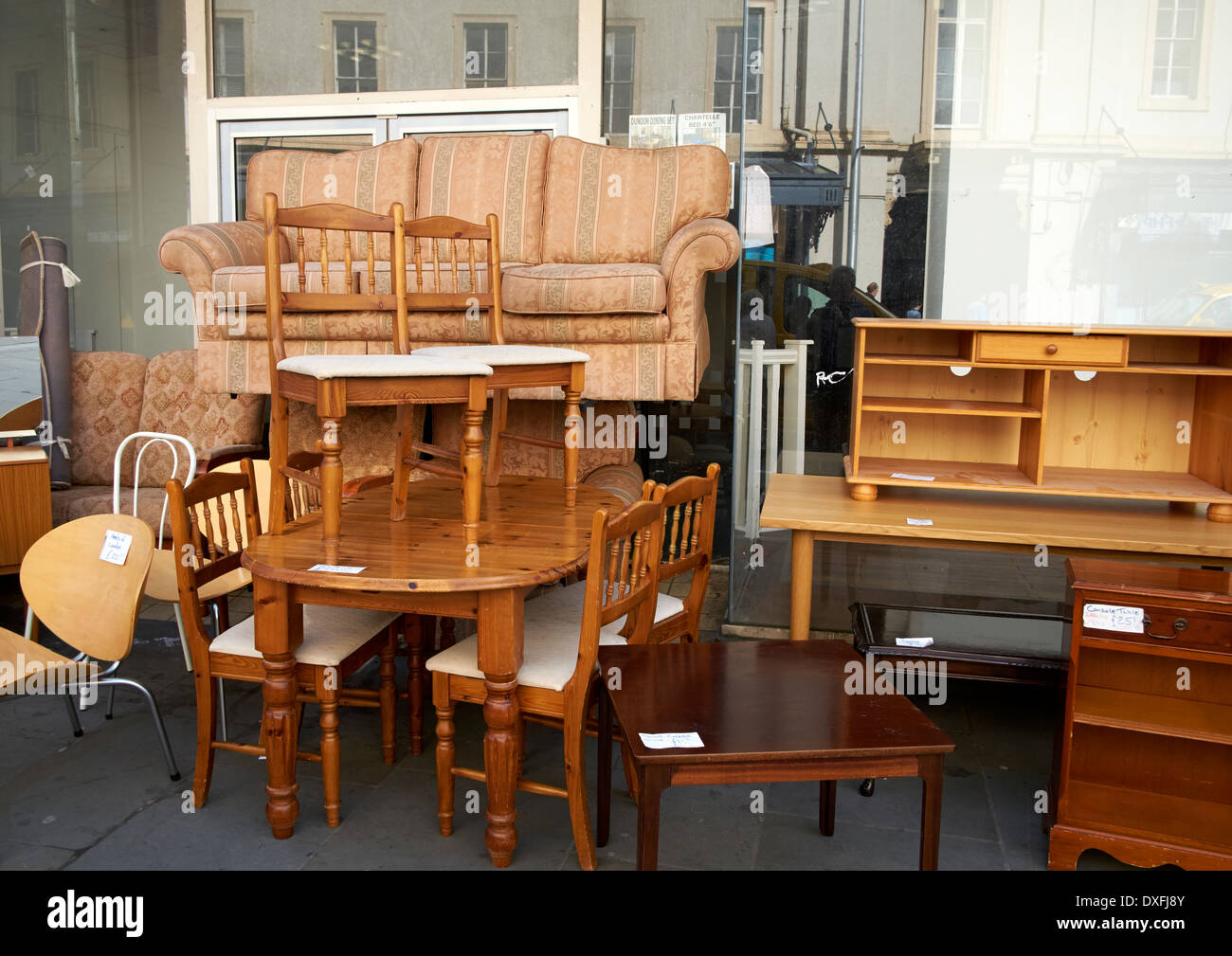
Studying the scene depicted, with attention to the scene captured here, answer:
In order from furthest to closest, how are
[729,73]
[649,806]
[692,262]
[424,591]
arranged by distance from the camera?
[729,73] → [692,262] → [424,591] → [649,806]

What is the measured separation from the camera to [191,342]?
5.87 m

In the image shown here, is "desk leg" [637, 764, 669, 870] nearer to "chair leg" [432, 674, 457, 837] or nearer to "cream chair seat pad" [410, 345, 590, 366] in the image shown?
"chair leg" [432, 674, 457, 837]

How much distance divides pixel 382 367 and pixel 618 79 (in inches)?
125

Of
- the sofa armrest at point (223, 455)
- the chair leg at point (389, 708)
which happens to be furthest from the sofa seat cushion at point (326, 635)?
the sofa armrest at point (223, 455)

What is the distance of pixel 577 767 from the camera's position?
2299mm

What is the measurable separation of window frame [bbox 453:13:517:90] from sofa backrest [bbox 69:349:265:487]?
190cm

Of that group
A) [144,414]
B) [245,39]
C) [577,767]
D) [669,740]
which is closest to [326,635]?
[577,767]

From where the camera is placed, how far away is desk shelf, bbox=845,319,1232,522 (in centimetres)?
313

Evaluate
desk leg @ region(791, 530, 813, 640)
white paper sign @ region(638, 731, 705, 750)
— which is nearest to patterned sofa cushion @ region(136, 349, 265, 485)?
desk leg @ region(791, 530, 813, 640)

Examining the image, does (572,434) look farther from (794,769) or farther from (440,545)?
(794,769)
